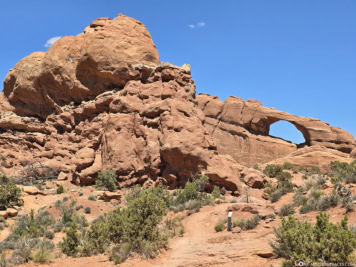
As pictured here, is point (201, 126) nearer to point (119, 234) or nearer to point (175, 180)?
point (175, 180)

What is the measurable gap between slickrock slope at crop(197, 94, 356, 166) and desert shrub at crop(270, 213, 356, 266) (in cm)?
3272

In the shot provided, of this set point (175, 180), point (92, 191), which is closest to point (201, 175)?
point (175, 180)

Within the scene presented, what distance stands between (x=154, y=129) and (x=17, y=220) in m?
9.44

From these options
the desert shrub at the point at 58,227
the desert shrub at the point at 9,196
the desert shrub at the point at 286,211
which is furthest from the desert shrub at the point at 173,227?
the desert shrub at the point at 9,196

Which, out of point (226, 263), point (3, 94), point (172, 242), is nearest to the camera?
point (226, 263)

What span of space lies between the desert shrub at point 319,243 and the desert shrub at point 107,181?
13.7m

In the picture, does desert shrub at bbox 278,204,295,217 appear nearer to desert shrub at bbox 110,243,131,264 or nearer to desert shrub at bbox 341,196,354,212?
desert shrub at bbox 341,196,354,212

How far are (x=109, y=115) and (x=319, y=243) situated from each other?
1794 centimetres

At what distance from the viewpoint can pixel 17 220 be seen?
16.3 metres

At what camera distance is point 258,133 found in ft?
137

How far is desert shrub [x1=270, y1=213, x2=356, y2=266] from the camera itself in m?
6.31

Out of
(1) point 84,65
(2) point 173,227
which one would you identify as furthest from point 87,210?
(1) point 84,65

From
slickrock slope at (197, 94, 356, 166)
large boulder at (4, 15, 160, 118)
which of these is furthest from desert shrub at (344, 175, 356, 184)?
slickrock slope at (197, 94, 356, 166)

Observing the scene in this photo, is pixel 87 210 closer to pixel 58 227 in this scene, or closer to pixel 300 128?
pixel 58 227
